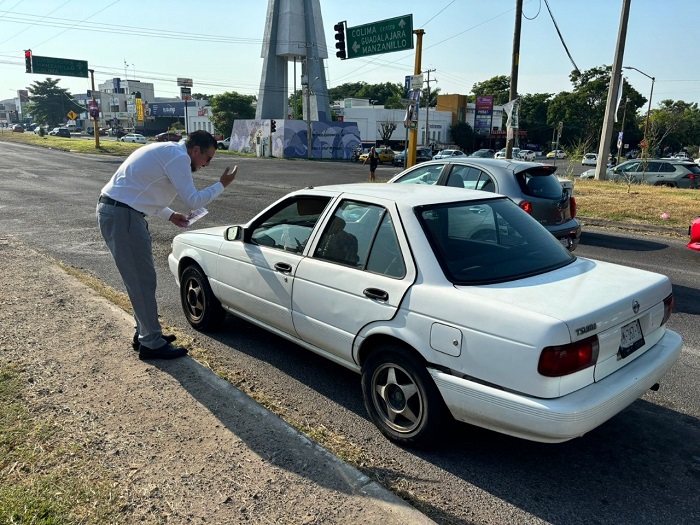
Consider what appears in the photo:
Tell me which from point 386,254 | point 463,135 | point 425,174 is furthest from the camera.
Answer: point 463,135

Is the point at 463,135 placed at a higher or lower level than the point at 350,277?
higher

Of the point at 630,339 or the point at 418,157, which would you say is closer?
the point at 630,339

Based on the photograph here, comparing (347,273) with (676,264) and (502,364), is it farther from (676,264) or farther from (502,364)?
(676,264)

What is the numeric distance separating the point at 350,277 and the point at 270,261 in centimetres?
91

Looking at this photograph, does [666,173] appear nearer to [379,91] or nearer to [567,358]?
[567,358]

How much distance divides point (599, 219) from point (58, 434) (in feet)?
39.9

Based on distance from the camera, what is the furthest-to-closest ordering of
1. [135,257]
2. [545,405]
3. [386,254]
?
1. [135,257]
2. [386,254]
3. [545,405]

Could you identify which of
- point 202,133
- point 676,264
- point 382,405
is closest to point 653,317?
point 382,405

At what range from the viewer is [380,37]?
2005 centimetres

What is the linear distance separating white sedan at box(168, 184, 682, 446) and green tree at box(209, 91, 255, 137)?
74385mm

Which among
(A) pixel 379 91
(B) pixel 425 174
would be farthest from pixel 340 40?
(A) pixel 379 91

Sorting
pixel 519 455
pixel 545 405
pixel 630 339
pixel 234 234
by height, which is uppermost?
pixel 234 234

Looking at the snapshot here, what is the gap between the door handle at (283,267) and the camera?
4026mm

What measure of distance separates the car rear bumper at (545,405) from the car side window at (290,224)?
158 centimetres
